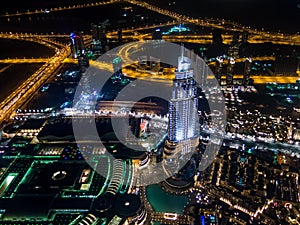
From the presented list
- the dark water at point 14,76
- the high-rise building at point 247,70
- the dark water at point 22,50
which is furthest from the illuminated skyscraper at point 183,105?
the dark water at point 22,50

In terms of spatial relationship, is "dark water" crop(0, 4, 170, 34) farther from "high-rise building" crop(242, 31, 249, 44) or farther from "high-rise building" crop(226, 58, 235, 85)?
"high-rise building" crop(226, 58, 235, 85)

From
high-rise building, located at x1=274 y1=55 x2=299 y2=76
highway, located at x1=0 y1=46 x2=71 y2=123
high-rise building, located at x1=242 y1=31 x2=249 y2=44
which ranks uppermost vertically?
high-rise building, located at x1=242 y1=31 x2=249 y2=44

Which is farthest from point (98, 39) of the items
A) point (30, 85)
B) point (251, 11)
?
point (251, 11)

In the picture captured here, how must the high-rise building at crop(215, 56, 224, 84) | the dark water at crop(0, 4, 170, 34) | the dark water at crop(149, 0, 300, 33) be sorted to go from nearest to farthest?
the high-rise building at crop(215, 56, 224, 84) < the dark water at crop(149, 0, 300, 33) < the dark water at crop(0, 4, 170, 34)

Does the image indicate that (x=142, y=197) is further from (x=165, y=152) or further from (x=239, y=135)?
(x=239, y=135)

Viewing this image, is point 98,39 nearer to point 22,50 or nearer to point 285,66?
point 22,50

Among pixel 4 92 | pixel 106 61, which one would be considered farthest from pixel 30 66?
pixel 106 61

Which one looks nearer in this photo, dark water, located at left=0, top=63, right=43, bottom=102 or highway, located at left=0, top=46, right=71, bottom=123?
highway, located at left=0, top=46, right=71, bottom=123

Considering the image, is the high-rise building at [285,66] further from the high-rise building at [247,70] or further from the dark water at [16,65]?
the dark water at [16,65]

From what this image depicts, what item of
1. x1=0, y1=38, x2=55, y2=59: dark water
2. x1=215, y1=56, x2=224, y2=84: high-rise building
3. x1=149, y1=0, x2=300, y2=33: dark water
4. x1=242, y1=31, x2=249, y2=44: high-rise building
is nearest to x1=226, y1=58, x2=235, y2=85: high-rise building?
x1=215, y1=56, x2=224, y2=84: high-rise building
